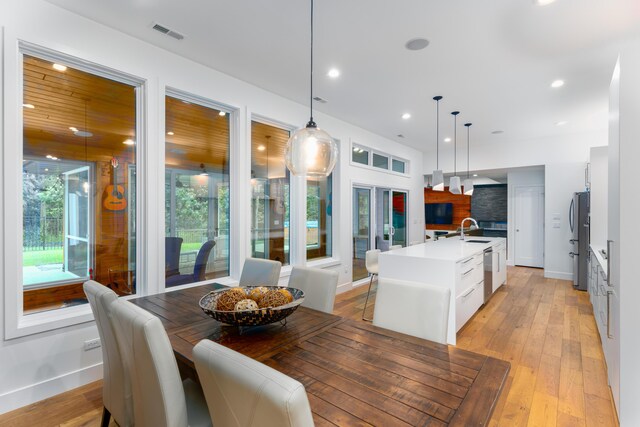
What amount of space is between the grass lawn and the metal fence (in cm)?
3

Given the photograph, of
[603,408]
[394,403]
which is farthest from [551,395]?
[394,403]

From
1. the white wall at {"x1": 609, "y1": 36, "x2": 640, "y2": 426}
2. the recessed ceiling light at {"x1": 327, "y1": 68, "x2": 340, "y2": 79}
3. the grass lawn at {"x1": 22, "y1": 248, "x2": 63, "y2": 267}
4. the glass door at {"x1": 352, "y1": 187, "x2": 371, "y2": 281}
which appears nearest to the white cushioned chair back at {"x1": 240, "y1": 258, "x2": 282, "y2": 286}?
the grass lawn at {"x1": 22, "y1": 248, "x2": 63, "y2": 267}

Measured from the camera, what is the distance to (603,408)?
84.4 inches

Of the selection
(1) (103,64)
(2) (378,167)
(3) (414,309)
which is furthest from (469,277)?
(1) (103,64)

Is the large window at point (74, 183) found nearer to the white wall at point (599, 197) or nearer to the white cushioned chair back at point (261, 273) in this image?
the white cushioned chair back at point (261, 273)

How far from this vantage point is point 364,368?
1.27m

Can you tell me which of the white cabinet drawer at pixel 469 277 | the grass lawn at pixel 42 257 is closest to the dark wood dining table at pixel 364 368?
the grass lawn at pixel 42 257

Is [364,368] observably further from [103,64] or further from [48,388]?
[103,64]

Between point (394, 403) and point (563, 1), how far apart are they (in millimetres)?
2932

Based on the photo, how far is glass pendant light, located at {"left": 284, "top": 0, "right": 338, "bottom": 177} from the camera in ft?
6.80

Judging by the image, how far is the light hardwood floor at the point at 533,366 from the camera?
2083 mm

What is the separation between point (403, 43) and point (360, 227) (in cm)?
351

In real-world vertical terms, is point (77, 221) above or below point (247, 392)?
above

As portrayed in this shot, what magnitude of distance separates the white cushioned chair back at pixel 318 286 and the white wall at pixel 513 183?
6633 millimetres
